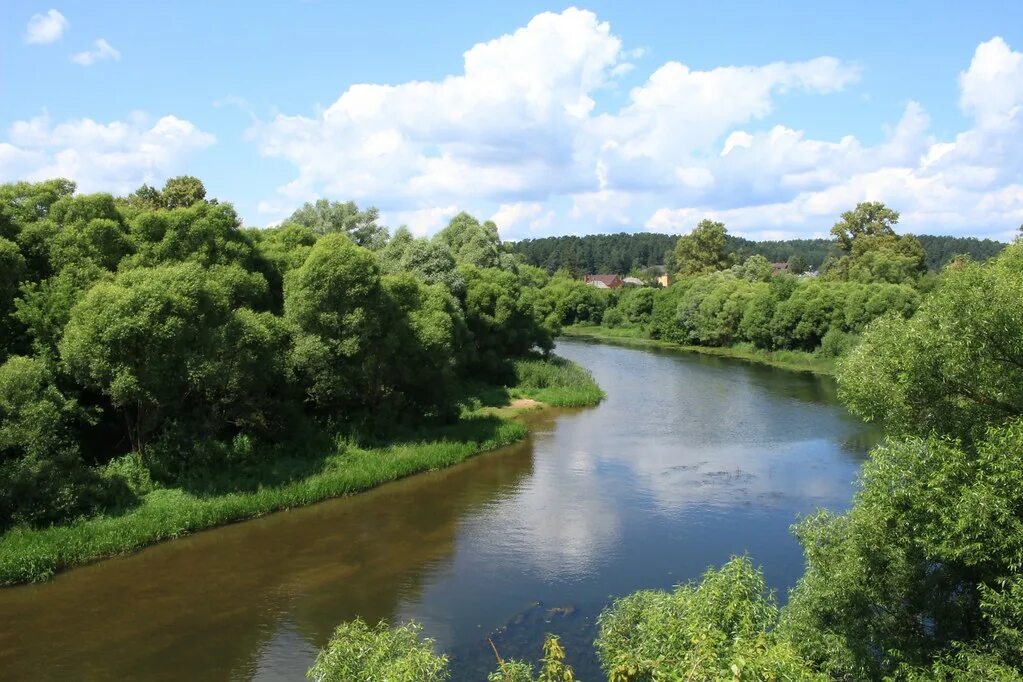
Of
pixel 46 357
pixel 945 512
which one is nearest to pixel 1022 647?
pixel 945 512

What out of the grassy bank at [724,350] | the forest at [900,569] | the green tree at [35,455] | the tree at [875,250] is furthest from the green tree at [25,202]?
the tree at [875,250]

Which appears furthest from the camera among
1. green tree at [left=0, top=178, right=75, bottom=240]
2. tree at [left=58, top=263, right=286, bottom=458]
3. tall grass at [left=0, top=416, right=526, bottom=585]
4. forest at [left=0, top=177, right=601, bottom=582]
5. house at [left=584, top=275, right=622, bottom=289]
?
house at [left=584, top=275, right=622, bottom=289]

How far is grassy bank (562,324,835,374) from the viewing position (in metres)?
74.1

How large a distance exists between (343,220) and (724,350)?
42980 mm

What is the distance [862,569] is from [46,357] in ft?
82.2

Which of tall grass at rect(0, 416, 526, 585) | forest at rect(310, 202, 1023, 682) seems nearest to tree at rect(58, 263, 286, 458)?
tall grass at rect(0, 416, 526, 585)

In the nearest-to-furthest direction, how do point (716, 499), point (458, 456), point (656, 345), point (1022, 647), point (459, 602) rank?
point (1022, 647) → point (459, 602) → point (716, 499) → point (458, 456) → point (656, 345)

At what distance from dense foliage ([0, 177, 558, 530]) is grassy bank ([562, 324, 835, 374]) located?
1730 inches

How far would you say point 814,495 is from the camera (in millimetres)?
32094

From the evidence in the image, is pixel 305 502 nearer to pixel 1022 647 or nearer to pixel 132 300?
pixel 132 300

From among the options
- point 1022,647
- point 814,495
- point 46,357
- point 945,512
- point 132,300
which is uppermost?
point 132,300

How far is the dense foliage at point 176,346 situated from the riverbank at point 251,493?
0.88 m

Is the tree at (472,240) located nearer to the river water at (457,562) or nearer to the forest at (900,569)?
the river water at (457,562)

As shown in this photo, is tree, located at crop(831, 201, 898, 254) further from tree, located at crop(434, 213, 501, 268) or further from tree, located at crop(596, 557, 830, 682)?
tree, located at crop(596, 557, 830, 682)
